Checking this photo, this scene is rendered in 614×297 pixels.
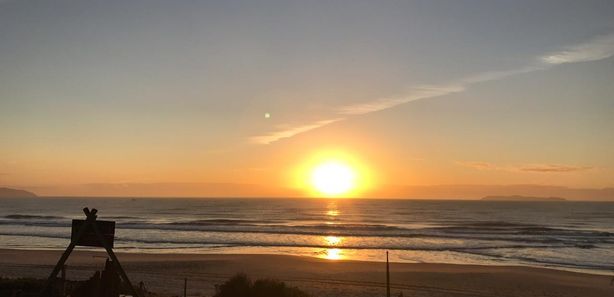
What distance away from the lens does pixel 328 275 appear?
29.3 m

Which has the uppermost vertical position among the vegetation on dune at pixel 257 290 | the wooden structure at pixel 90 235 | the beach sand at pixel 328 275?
the wooden structure at pixel 90 235

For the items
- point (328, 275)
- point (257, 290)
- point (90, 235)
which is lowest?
point (328, 275)

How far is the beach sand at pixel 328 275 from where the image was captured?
25.4 m

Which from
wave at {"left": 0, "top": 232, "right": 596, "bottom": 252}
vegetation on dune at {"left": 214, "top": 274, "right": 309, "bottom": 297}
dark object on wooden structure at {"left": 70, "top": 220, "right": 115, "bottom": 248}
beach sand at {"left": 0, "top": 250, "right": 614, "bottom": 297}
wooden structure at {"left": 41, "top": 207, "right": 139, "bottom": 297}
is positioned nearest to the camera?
wooden structure at {"left": 41, "top": 207, "right": 139, "bottom": 297}

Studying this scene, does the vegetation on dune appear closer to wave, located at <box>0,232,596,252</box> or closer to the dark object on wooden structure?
the dark object on wooden structure

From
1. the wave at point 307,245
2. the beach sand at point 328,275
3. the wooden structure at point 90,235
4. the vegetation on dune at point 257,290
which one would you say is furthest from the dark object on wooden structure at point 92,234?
the wave at point 307,245

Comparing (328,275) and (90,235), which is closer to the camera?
(90,235)

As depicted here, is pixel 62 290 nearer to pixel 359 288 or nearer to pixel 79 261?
pixel 359 288

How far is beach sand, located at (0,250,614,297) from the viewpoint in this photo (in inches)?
1001

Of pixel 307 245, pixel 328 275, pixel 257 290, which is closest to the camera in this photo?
pixel 257 290

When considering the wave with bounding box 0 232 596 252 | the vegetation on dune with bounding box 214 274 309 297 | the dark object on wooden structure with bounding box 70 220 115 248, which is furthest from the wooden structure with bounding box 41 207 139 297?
the wave with bounding box 0 232 596 252

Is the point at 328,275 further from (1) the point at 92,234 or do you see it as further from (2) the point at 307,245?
(1) the point at 92,234

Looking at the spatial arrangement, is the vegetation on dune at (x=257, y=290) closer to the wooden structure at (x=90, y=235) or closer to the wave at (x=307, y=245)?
the wooden structure at (x=90, y=235)

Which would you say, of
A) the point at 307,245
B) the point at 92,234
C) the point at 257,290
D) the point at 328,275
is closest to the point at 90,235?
the point at 92,234
